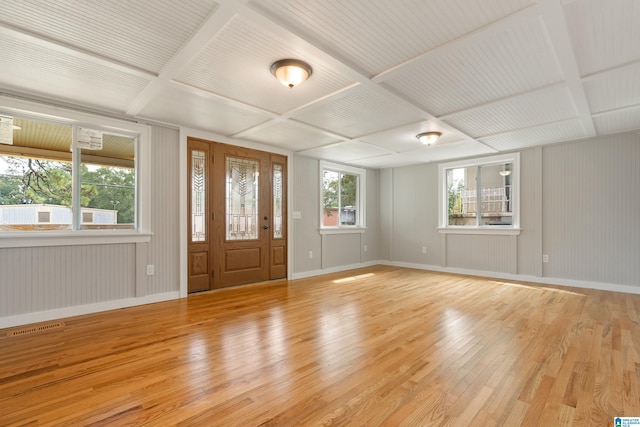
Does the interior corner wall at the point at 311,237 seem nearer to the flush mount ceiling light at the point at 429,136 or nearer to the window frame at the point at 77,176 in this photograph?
the flush mount ceiling light at the point at 429,136

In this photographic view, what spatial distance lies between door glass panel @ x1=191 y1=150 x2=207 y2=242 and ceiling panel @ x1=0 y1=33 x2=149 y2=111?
4.15 feet

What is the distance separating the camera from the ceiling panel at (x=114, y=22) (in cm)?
193

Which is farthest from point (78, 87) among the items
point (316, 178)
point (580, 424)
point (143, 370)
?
point (580, 424)

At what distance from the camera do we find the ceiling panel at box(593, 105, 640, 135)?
3.77 metres

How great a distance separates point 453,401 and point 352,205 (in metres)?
5.70

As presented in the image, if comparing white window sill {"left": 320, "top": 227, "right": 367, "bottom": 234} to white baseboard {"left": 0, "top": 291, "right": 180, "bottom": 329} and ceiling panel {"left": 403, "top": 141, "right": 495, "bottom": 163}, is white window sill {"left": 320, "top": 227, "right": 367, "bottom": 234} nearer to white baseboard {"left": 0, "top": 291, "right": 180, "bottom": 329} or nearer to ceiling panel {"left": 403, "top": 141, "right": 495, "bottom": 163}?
ceiling panel {"left": 403, "top": 141, "right": 495, "bottom": 163}

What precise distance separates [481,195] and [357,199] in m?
2.67

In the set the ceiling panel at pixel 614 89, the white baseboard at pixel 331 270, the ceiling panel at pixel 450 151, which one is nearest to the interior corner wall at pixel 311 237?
the white baseboard at pixel 331 270

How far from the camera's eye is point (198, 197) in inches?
184

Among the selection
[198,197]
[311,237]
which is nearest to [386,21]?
[198,197]

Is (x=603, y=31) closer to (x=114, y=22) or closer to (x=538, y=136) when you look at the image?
(x=538, y=136)

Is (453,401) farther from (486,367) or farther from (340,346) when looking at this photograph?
(340,346)

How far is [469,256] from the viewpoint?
6293mm

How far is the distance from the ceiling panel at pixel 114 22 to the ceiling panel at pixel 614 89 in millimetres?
3416
